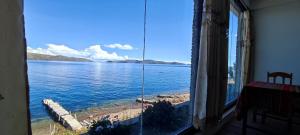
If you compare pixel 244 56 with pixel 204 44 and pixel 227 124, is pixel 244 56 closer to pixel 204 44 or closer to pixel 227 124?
pixel 227 124

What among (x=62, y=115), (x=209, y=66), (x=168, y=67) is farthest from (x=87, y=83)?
(x=209, y=66)

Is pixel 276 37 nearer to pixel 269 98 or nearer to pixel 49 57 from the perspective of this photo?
pixel 269 98

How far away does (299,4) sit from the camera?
4.03 m

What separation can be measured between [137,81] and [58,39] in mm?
760

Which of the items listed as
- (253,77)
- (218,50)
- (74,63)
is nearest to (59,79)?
(74,63)

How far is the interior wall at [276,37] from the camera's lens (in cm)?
412

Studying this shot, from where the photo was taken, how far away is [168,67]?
2014 mm

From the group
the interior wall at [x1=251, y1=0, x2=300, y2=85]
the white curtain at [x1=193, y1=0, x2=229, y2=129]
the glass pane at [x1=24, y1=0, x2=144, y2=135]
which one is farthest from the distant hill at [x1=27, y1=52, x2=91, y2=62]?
the interior wall at [x1=251, y1=0, x2=300, y2=85]

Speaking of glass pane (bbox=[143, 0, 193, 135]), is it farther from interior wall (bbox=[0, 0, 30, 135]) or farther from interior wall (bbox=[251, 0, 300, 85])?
interior wall (bbox=[251, 0, 300, 85])

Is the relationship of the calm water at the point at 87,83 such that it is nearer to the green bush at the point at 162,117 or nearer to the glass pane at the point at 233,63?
the green bush at the point at 162,117

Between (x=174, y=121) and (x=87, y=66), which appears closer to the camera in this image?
(x=87, y=66)

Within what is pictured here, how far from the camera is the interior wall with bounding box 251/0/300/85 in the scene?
4125mm

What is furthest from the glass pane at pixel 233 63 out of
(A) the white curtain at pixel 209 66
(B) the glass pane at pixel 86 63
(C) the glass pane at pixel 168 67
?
(B) the glass pane at pixel 86 63

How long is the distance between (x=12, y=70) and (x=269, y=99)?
8.27 ft
